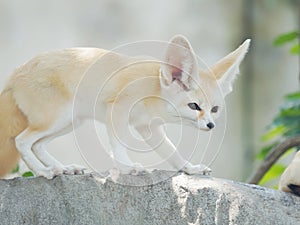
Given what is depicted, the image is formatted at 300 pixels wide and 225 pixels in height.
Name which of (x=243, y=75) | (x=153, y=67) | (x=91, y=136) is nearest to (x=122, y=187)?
(x=91, y=136)

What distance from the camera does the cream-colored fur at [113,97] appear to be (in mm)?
2031

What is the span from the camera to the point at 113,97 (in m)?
2.05

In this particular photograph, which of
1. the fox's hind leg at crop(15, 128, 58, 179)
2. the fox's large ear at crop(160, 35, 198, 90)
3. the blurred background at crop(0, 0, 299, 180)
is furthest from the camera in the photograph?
the blurred background at crop(0, 0, 299, 180)

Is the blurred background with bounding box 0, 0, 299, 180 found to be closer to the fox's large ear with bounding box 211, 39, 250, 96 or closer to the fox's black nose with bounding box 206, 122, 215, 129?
the fox's large ear with bounding box 211, 39, 250, 96

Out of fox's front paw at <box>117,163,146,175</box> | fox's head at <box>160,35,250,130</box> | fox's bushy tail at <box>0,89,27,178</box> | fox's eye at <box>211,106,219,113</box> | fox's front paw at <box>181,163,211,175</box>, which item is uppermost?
fox's head at <box>160,35,250,130</box>

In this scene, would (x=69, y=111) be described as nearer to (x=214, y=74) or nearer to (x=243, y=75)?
(x=214, y=74)

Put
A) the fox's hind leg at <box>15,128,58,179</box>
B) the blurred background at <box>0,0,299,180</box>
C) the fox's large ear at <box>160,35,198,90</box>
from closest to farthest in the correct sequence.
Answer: the fox's large ear at <box>160,35,198,90</box> < the fox's hind leg at <box>15,128,58,179</box> < the blurred background at <box>0,0,299,180</box>

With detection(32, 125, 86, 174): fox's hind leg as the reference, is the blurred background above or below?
below

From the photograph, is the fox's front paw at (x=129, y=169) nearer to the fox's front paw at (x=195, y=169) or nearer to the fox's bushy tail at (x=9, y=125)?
the fox's front paw at (x=195, y=169)

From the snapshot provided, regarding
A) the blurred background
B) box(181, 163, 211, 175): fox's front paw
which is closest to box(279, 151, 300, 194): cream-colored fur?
box(181, 163, 211, 175): fox's front paw

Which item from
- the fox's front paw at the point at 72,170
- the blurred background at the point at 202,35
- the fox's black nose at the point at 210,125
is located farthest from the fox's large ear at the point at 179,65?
the blurred background at the point at 202,35

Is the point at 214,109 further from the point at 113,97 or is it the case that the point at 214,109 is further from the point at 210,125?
the point at 113,97

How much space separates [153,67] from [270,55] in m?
3.20

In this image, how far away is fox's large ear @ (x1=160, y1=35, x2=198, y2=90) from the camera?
1.97 m
